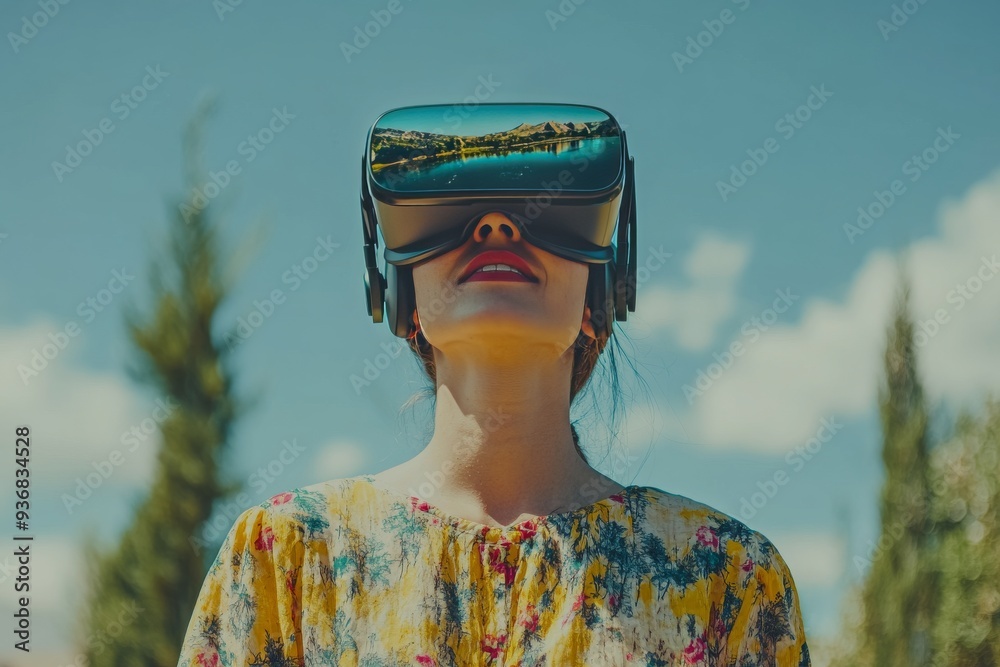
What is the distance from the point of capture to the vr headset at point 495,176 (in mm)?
2188

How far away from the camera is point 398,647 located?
1.97 m

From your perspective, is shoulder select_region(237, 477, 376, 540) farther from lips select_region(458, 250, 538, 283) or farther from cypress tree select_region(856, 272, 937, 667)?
cypress tree select_region(856, 272, 937, 667)

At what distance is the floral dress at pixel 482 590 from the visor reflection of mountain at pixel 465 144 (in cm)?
67

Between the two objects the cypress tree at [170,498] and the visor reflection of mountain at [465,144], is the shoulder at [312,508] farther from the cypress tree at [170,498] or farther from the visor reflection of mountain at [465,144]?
the cypress tree at [170,498]

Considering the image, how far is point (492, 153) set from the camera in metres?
2.20

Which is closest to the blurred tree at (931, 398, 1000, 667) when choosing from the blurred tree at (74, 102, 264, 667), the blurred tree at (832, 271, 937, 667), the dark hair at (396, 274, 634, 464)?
the blurred tree at (832, 271, 937, 667)

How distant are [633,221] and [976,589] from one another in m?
12.0

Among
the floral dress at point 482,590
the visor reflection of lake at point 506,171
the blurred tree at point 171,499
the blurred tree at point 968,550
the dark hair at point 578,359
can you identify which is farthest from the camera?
the blurred tree at point 968,550

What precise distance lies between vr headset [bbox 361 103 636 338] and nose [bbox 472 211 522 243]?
0.5 inches

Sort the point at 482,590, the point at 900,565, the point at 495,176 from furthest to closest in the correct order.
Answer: the point at 900,565 < the point at 495,176 < the point at 482,590

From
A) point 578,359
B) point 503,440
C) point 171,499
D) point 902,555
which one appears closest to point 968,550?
point 902,555

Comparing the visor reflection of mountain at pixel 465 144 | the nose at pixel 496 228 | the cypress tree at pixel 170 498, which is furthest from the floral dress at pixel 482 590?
the cypress tree at pixel 170 498

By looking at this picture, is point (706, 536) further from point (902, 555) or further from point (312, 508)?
point (902, 555)

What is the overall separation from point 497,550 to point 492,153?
0.79 metres
